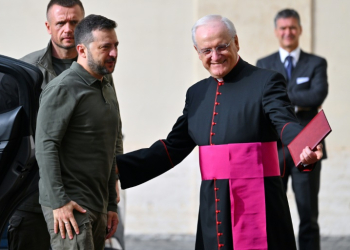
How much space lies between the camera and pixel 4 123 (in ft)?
13.1

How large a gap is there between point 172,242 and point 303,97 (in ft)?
8.65

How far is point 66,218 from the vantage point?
3904mm

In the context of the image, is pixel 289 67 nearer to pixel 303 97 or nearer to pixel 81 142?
pixel 303 97

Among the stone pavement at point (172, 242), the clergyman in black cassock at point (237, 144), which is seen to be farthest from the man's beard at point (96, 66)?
the stone pavement at point (172, 242)

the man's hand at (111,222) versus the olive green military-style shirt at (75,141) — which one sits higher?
the olive green military-style shirt at (75,141)

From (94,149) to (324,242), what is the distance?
4.83 metres

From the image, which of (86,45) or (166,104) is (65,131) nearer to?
(86,45)

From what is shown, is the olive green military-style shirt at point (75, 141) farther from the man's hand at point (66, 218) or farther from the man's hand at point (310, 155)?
the man's hand at point (310, 155)

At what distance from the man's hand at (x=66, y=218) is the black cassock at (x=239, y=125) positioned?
722mm

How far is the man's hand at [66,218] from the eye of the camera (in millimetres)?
3902

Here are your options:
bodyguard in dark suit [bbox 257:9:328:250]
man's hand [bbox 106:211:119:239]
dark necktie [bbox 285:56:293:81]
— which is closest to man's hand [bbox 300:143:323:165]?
man's hand [bbox 106:211:119:239]

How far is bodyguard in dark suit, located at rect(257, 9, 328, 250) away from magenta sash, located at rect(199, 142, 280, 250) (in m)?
2.44

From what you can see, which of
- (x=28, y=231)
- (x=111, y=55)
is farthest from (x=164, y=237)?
(x=111, y=55)

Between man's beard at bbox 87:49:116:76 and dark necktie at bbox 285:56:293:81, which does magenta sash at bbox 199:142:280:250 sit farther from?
dark necktie at bbox 285:56:293:81
